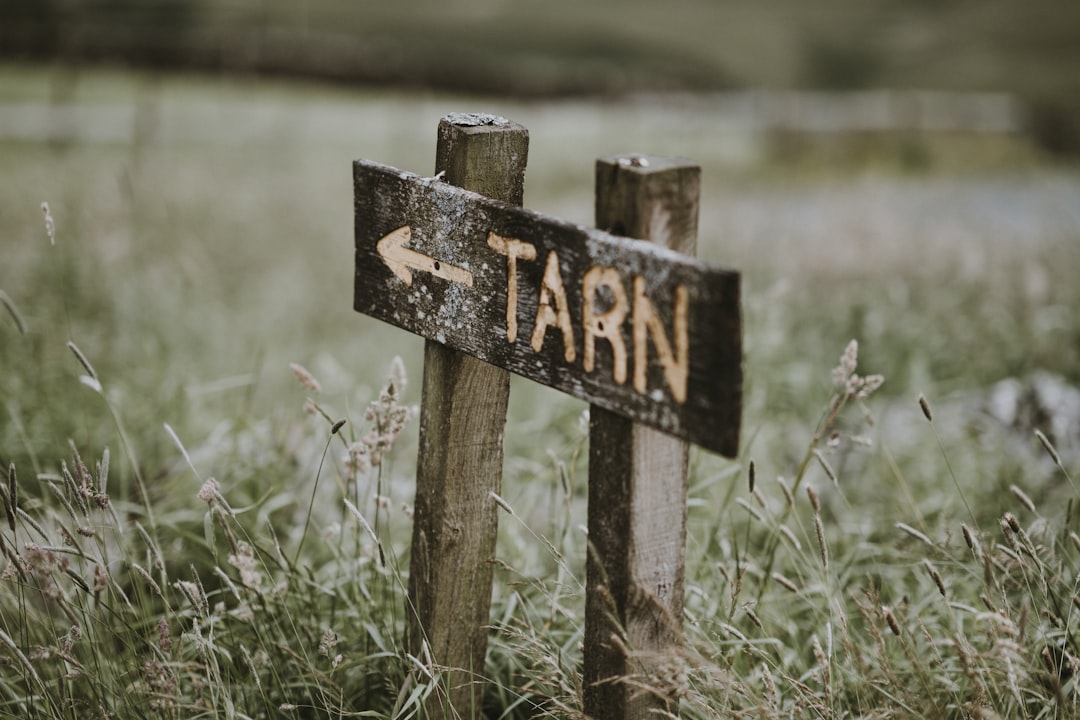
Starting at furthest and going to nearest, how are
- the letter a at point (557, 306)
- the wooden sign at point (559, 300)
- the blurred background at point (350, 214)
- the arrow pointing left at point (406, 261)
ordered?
the blurred background at point (350, 214), the arrow pointing left at point (406, 261), the letter a at point (557, 306), the wooden sign at point (559, 300)

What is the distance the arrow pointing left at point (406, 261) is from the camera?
156 cm

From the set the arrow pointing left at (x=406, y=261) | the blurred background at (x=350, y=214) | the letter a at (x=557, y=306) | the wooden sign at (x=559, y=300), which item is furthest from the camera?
the blurred background at (x=350, y=214)

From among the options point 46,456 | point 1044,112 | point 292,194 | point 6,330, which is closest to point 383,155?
point 292,194

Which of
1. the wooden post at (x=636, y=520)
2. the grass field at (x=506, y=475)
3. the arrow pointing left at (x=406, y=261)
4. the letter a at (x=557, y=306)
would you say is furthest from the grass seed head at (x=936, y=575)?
the arrow pointing left at (x=406, y=261)

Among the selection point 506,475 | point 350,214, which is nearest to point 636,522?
point 506,475

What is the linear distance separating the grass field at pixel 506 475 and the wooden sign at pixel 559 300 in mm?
349

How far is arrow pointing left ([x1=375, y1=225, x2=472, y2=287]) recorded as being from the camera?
1561mm

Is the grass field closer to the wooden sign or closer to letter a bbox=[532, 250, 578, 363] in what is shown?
the wooden sign

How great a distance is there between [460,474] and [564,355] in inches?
16.3

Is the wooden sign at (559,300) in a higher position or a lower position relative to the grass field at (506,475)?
higher

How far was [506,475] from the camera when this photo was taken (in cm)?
291

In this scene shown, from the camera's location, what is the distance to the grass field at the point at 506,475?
1.58 metres

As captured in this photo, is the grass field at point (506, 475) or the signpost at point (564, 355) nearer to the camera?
the signpost at point (564, 355)

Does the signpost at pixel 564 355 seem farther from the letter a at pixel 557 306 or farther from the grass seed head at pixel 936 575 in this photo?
the grass seed head at pixel 936 575
